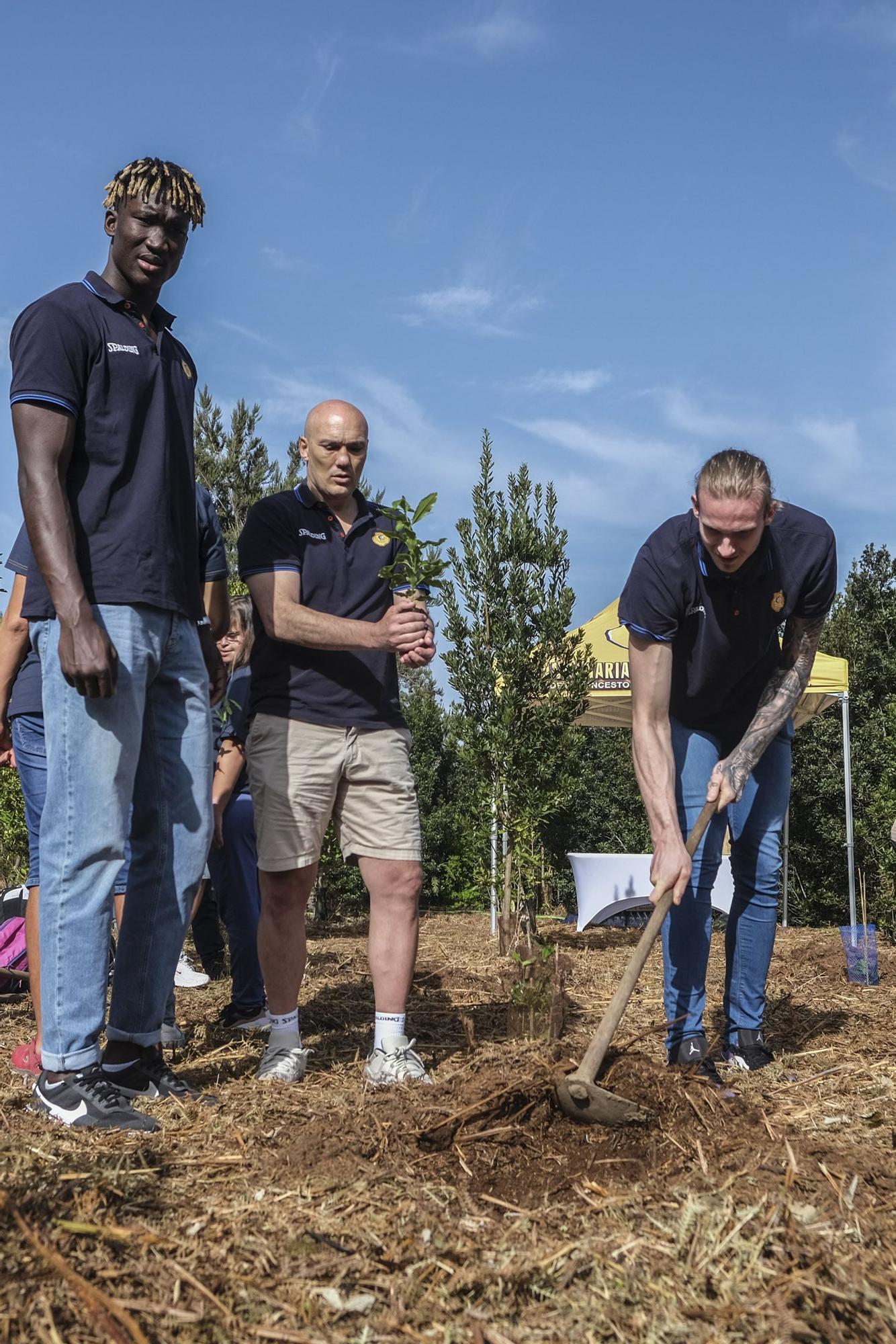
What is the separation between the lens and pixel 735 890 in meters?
4.00

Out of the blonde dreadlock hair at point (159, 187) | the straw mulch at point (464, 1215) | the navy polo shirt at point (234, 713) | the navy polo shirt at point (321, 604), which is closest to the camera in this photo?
the straw mulch at point (464, 1215)

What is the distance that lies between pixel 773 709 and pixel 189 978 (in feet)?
11.8

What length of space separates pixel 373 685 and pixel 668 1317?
2179mm

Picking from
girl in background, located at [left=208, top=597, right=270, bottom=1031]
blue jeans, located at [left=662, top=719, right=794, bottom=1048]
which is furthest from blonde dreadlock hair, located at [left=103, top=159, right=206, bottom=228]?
blue jeans, located at [left=662, top=719, right=794, bottom=1048]

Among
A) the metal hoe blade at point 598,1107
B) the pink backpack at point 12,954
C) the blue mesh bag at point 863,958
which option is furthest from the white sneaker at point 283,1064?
Answer: the blue mesh bag at point 863,958

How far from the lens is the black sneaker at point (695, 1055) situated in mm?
3369

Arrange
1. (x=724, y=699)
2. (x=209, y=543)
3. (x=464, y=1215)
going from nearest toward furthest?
(x=464, y=1215) → (x=724, y=699) → (x=209, y=543)

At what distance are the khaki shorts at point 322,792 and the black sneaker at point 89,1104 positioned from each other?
0.95 meters

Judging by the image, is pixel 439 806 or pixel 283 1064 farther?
pixel 439 806

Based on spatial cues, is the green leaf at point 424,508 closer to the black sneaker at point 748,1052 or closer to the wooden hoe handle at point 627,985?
the wooden hoe handle at point 627,985

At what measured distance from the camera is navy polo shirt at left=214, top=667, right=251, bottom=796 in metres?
4.62

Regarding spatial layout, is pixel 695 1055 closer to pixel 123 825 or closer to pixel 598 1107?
pixel 598 1107

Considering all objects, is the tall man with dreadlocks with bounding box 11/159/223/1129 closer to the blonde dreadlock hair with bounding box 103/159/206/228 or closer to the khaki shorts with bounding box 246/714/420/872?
the blonde dreadlock hair with bounding box 103/159/206/228

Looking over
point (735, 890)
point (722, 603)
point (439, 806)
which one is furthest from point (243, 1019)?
point (439, 806)
